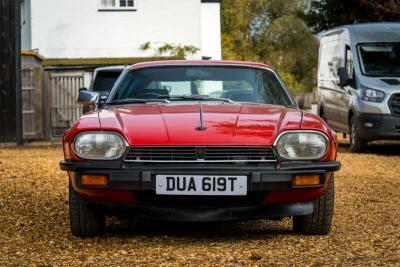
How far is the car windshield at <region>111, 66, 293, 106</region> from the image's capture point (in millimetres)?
7716

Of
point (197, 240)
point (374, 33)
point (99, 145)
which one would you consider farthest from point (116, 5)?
point (99, 145)

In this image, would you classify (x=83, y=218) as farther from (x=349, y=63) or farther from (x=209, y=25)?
(x=209, y=25)

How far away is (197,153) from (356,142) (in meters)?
10.7

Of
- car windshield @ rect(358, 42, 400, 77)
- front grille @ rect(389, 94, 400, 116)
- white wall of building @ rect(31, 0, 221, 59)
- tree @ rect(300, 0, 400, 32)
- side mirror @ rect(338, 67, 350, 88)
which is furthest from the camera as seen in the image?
white wall of building @ rect(31, 0, 221, 59)

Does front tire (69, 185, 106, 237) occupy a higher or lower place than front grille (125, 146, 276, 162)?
lower

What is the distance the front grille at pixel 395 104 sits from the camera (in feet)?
51.9

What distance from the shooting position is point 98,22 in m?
30.3

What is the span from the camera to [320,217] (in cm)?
692

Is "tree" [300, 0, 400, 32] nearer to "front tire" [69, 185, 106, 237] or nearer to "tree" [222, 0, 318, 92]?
"front tire" [69, 185, 106, 237]

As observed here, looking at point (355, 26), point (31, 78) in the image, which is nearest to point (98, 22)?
point (31, 78)

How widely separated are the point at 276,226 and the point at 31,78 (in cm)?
1521

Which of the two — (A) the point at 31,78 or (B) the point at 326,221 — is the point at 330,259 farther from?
(A) the point at 31,78

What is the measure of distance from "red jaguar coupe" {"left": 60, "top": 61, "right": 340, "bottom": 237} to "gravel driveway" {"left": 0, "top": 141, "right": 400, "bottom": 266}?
0.23 metres

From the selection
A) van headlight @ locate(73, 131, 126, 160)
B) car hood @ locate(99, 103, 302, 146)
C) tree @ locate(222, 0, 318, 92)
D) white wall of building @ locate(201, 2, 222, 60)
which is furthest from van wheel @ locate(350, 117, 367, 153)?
tree @ locate(222, 0, 318, 92)
